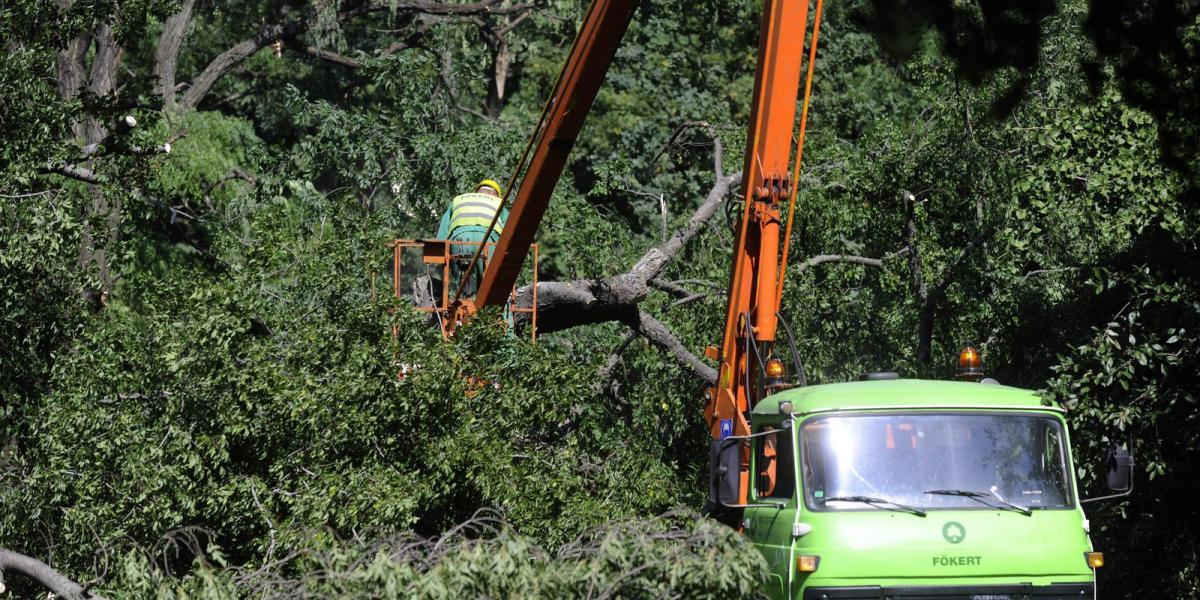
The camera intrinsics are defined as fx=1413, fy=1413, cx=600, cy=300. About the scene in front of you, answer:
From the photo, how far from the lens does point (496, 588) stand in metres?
7.78

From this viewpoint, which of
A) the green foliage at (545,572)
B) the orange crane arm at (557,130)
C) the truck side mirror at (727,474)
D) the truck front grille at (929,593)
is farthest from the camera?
the orange crane arm at (557,130)

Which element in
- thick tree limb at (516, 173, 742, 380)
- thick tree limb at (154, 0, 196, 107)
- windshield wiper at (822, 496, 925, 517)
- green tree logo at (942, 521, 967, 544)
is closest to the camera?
green tree logo at (942, 521, 967, 544)

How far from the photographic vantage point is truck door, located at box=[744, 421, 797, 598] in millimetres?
8367

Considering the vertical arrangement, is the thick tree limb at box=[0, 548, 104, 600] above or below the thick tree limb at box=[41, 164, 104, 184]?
below

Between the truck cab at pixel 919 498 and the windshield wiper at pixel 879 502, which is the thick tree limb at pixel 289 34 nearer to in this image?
the truck cab at pixel 919 498

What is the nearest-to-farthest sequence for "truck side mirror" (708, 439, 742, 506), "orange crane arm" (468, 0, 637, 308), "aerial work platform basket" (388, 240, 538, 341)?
"truck side mirror" (708, 439, 742, 506), "orange crane arm" (468, 0, 637, 308), "aerial work platform basket" (388, 240, 538, 341)

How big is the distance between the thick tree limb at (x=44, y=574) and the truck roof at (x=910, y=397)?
15.7ft

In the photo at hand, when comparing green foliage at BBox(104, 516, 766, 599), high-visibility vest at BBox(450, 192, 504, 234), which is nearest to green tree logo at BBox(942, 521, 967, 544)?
green foliage at BBox(104, 516, 766, 599)

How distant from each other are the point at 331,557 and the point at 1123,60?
519 centimetres

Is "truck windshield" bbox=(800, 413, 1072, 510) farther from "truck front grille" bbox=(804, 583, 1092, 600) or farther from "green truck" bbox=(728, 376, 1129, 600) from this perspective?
"truck front grille" bbox=(804, 583, 1092, 600)

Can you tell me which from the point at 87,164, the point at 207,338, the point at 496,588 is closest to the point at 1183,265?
the point at 496,588

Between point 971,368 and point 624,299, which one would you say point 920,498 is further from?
point 624,299

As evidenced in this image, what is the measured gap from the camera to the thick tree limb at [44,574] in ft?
31.3

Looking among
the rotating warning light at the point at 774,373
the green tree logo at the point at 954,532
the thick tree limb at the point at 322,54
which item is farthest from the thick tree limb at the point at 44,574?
the thick tree limb at the point at 322,54
